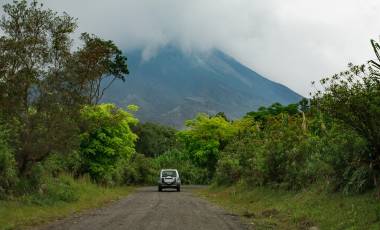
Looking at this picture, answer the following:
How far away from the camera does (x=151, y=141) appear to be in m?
97.3

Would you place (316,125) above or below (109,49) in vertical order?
below

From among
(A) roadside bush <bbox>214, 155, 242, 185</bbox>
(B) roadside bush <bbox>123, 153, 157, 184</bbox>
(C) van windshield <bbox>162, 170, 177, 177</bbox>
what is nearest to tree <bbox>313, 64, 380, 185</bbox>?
(A) roadside bush <bbox>214, 155, 242, 185</bbox>

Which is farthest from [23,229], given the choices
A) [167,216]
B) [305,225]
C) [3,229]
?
[305,225]

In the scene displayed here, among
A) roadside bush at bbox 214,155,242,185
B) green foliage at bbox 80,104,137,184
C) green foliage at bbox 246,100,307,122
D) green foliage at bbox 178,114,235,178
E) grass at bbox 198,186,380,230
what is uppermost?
green foliage at bbox 246,100,307,122

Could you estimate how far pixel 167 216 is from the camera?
17875mm

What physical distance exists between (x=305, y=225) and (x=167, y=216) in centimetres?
479

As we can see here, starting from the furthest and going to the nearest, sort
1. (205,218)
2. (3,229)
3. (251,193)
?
(251,193)
(205,218)
(3,229)

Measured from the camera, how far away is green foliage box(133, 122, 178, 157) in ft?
317

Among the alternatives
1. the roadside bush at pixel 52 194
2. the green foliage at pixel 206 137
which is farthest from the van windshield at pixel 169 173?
the roadside bush at pixel 52 194

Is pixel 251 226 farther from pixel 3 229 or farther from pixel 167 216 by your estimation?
pixel 3 229

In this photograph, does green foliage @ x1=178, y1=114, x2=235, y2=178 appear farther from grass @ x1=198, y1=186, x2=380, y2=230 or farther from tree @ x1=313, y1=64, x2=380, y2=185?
tree @ x1=313, y1=64, x2=380, y2=185

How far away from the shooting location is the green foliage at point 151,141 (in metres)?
96.5

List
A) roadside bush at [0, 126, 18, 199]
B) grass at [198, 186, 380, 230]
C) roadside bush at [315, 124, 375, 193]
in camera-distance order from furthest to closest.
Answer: roadside bush at [0, 126, 18, 199], roadside bush at [315, 124, 375, 193], grass at [198, 186, 380, 230]

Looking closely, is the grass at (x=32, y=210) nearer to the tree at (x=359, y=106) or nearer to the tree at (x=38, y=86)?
the tree at (x=38, y=86)
